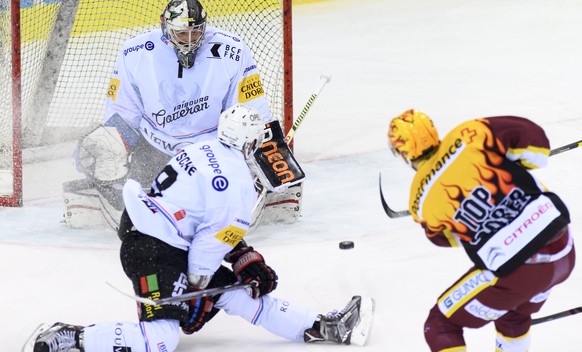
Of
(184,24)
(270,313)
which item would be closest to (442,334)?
(270,313)

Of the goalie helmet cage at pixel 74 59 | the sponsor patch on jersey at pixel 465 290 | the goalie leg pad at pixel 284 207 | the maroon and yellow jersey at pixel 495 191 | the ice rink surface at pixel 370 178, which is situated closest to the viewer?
the maroon and yellow jersey at pixel 495 191

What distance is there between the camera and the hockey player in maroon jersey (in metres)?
3.35

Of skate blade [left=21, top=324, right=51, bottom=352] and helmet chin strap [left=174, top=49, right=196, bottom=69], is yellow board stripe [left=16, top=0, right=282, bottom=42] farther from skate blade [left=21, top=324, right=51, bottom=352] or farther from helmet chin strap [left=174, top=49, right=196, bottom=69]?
skate blade [left=21, top=324, right=51, bottom=352]

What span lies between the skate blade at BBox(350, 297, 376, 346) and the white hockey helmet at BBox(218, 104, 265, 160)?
0.72 metres

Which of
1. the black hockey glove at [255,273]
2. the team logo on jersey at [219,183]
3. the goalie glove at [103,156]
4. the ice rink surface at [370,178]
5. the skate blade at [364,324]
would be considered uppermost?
the team logo on jersey at [219,183]

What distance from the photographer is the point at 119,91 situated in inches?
204

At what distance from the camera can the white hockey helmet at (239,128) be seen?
3.95m

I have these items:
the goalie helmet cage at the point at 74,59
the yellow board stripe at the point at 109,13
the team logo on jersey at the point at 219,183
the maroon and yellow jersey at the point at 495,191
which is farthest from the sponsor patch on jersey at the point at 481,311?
the yellow board stripe at the point at 109,13

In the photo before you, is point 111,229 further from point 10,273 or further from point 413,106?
point 413,106

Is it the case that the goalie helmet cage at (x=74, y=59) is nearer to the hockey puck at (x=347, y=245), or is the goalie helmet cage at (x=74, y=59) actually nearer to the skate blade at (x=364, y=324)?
the hockey puck at (x=347, y=245)

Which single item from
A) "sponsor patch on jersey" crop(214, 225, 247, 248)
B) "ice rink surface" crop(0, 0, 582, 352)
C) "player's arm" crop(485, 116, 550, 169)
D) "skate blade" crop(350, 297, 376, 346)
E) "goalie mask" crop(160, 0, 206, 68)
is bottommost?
"ice rink surface" crop(0, 0, 582, 352)

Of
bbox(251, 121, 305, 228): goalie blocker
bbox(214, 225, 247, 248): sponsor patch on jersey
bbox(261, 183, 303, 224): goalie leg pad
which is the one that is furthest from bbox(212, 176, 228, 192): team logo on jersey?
bbox(261, 183, 303, 224): goalie leg pad

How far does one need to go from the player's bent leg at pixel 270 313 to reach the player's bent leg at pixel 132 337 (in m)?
0.24

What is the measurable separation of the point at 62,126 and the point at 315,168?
131cm
